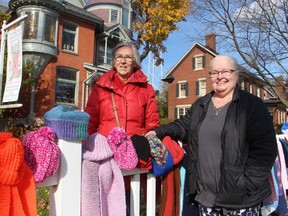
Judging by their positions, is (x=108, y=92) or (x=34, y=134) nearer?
(x=34, y=134)

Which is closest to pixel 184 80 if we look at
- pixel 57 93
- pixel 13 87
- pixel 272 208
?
pixel 57 93

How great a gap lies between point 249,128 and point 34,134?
138cm

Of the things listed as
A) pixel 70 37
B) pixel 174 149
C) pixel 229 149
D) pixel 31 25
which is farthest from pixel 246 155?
pixel 70 37

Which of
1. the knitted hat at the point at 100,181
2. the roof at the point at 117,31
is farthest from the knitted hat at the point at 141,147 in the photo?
the roof at the point at 117,31

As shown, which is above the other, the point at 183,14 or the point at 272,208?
the point at 183,14

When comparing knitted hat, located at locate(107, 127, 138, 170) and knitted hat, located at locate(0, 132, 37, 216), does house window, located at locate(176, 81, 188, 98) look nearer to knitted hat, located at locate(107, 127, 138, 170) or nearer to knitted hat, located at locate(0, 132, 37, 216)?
knitted hat, located at locate(107, 127, 138, 170)

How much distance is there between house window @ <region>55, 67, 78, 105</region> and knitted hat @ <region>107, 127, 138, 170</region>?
13949 mm

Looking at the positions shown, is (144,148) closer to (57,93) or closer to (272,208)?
(272,208)

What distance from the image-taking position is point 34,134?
1.37 m

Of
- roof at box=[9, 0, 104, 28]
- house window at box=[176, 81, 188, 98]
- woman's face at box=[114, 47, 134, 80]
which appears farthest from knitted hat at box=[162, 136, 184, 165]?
house window at box=[176, 81, 188, 98]

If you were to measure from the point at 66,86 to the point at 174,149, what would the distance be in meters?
14.3

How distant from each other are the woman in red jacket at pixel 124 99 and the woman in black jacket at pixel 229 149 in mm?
525

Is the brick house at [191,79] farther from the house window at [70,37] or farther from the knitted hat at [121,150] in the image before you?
the knitted hat at [121,150]

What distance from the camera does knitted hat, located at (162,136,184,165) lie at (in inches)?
87.0
